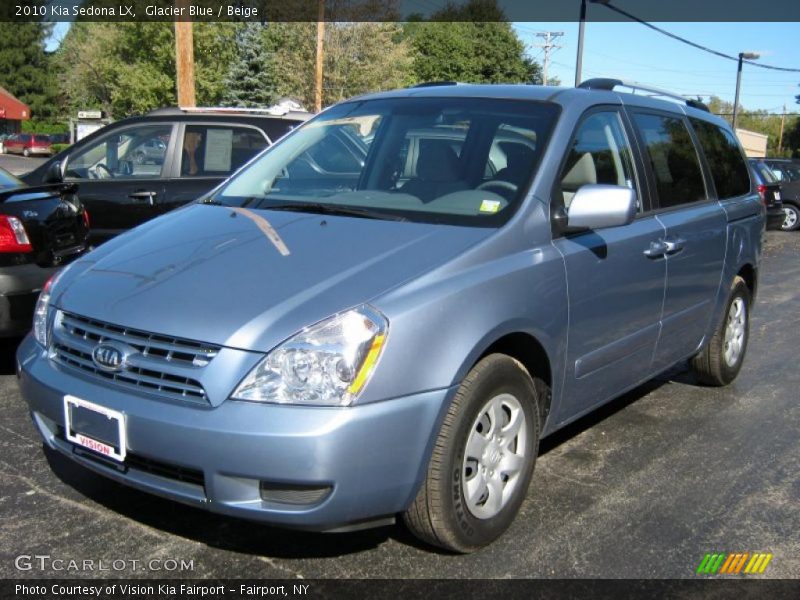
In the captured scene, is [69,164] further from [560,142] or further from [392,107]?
[560,142]

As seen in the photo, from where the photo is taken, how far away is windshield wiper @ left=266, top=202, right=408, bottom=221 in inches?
135

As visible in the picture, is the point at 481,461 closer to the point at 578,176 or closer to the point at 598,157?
the point at 578,176

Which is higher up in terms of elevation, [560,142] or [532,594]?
[560,142]

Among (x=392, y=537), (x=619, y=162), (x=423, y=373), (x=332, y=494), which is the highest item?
(x=619, y=162)

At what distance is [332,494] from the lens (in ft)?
8.40

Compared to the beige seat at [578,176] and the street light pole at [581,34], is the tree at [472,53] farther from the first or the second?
the beige seat at [578,176]

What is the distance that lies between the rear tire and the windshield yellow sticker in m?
2.50

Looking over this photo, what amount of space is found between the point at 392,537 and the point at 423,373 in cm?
91

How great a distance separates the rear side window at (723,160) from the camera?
5160 mm

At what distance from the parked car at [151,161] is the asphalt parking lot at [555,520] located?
2954 millimetres

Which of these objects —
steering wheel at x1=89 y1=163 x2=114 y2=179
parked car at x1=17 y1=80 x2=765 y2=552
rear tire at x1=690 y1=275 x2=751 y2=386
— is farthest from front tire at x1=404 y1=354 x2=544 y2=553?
steering wheel at x1=89 y1=163 x2=114 y2=179

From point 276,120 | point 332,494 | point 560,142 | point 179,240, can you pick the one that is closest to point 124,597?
point 332,494

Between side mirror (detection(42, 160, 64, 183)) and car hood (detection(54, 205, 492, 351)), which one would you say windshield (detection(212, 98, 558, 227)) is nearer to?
car hood (detection(54, 205, 492, 351))

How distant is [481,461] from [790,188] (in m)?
18.5
